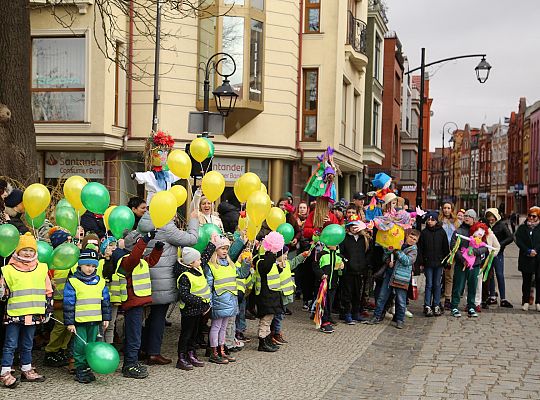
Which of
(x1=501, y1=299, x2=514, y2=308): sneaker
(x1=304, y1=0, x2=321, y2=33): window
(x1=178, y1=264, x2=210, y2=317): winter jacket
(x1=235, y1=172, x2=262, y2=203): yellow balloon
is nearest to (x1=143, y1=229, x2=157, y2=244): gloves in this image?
(x1=178, y1=264, x2=210, y2=317): winter jacket

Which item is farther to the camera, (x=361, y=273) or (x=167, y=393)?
(x=361, y=273)

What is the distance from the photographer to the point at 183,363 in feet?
25.8

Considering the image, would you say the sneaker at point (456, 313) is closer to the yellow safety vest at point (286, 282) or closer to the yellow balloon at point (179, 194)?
the yellow safety vest at point (286, 282)

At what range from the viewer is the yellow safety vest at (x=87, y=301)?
279 inches

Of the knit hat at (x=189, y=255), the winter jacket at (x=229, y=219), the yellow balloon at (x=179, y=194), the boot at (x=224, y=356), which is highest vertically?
the yellow balloon at (x=179, y=194)

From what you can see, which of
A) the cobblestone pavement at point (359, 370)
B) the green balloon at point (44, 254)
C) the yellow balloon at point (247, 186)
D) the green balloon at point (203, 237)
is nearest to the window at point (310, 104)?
the cobblestone pavement at point (359, 370)

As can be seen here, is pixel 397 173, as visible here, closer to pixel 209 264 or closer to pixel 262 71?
pixel 262 71

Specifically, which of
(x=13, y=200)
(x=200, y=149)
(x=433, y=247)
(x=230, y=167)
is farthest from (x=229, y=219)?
(x=230, y=167)

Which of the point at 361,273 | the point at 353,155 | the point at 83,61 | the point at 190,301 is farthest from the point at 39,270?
the point at 353,155

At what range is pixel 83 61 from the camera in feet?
59.5

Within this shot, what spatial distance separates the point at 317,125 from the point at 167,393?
15236 mm

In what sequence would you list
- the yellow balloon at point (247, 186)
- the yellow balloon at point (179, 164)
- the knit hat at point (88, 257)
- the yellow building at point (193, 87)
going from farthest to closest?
the yellow building at point (193, 87), the yellow balloon at point (247, 186), the yellow balloon at point (179, 164), the knit hat at point (88, 257)

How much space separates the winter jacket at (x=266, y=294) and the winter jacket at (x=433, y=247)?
3997 mm

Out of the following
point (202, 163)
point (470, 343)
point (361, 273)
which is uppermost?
point (202, 163)
